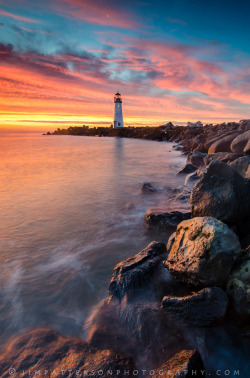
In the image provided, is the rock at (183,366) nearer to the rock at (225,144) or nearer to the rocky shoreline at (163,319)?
the rocky shoreline at (163,319)

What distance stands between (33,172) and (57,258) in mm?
10098

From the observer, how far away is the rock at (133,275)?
10.1ft

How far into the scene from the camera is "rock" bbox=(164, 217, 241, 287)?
2621 millimetres

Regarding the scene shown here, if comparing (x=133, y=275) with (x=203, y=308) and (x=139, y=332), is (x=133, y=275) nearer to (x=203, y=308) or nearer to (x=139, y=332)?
(x=139, y=332)

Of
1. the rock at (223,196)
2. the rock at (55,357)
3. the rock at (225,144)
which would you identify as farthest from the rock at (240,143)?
the rock at (55,357)

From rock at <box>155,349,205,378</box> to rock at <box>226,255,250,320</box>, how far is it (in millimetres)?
753

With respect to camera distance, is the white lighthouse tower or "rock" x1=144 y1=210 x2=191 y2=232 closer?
"rock" x1=144 y1=210 x2=191 y2=232

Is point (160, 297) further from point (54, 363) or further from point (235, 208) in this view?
point (235, 208)

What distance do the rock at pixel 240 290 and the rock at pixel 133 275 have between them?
1108 millimetres

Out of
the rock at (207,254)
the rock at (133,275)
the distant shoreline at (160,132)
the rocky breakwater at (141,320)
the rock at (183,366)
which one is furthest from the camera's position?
the distant shoreline at (160,132)

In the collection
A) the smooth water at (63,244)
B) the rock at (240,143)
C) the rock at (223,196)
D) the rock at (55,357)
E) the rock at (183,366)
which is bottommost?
the smooth water at (63,244)

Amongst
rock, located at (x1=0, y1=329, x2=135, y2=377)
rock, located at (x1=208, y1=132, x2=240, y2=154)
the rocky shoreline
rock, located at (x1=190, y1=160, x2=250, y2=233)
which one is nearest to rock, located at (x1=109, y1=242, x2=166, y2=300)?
the rocky shoreline

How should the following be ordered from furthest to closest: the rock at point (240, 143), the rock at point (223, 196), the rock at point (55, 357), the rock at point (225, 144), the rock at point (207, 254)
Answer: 1. the rock at point (225, 144)
2. the rock at point (240, 143)
3. the rock at point (223, 196)
4. the rock at point (207, 254)
5. the rock at point (55, 357)

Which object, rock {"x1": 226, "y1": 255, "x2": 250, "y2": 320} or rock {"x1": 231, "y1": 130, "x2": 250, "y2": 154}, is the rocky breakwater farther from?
rock {"x1": 231, "y1": 130, "x2": 250, "y2": 154}
